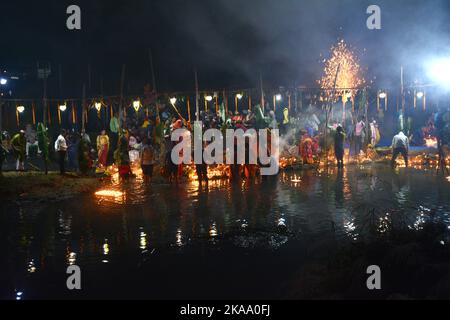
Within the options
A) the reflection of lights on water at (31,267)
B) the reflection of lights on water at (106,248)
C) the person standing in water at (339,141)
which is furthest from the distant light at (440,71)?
the reflection of lights on water at (31,267)

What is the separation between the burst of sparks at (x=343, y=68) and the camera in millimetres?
28516

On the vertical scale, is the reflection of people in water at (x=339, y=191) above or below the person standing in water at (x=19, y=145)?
below

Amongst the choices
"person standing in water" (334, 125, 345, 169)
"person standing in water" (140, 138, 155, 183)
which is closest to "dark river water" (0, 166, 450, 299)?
"person standing in water" (140, 138, 155, 183)

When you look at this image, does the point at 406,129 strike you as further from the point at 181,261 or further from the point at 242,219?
the point at 181,261

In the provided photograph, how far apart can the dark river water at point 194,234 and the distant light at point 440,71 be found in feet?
36.1

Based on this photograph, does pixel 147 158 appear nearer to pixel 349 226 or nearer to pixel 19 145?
pixel 19 145

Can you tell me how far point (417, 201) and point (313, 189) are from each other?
2.92 metres

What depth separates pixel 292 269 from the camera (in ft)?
20.2

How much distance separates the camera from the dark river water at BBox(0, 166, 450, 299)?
18.8 ft

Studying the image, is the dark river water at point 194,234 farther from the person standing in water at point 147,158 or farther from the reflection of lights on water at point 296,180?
the person standing in water at point 147,158

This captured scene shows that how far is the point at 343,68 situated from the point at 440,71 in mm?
6689

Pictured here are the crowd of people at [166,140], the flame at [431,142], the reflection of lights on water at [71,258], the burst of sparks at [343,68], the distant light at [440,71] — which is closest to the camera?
the reflection of lights on water at [71,258]

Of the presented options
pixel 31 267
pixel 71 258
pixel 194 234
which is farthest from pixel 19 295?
pixel 194 234

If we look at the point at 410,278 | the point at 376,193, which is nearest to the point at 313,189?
the point at 376,193
